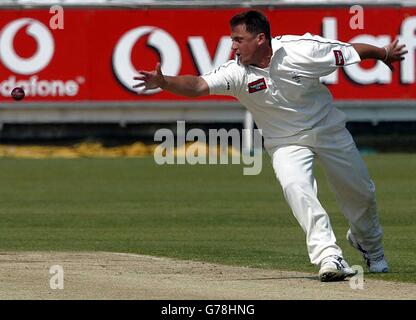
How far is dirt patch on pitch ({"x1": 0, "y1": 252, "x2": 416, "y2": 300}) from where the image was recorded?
32.7 ft

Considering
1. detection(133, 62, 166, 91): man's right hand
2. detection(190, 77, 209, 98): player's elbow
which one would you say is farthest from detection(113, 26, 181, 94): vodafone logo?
detection(133, 62, 166, 91): man's right hand

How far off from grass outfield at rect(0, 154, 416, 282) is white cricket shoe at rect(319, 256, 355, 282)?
74cm

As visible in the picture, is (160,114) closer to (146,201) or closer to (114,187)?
(114,187)

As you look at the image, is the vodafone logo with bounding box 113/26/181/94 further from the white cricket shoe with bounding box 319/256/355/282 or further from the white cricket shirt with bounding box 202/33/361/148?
the white cricket shoe with bounding box 319/256/355/282

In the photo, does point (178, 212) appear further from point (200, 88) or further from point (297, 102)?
point (200, 88)

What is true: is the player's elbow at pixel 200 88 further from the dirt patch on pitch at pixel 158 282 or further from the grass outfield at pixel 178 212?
the grass outfield at pixel 178 212

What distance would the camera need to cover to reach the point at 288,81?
11023mm

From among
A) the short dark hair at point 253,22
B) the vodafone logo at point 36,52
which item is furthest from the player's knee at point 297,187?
the vodafone logo at point 36,52

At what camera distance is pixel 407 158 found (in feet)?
93.9

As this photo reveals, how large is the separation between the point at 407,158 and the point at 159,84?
740 inches

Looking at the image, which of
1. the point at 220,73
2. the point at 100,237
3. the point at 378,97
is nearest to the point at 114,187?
the point at 100,237

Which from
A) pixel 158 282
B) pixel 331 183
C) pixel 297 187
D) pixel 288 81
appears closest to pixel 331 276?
pixel 297 187

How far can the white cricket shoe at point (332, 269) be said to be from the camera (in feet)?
34.7

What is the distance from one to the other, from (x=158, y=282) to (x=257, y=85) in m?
1.92
